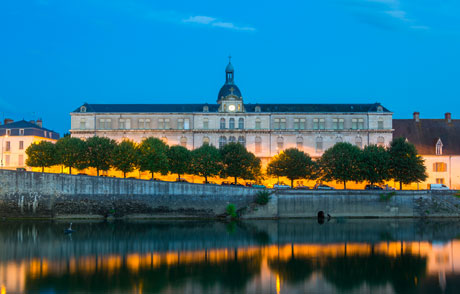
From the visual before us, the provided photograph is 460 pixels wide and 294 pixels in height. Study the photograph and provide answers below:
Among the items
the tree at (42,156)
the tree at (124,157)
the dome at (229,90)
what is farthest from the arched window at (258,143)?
the tree at (42,156)

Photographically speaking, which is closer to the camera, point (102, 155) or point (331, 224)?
point (331, 224)

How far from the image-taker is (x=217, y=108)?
77938 mm

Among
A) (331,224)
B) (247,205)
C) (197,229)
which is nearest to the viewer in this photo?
(197,229)

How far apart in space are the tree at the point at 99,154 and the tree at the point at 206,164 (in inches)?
412

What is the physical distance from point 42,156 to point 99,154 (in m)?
8.37

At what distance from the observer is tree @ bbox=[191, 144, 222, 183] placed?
2491 inches

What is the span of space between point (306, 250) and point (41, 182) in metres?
30.0

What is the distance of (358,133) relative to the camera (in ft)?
251

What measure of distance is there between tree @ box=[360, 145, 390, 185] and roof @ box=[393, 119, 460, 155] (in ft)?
50.3

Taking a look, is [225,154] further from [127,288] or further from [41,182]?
[127,288]

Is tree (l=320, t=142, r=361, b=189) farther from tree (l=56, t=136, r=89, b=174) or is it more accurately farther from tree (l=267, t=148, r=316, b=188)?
tree (l=56, t=136, r=89, b=174)

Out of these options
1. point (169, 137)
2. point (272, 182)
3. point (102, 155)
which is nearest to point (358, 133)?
point (272, 182)

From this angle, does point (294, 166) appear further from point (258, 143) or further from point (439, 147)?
point (439, 147)

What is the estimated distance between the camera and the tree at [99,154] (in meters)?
62.9
